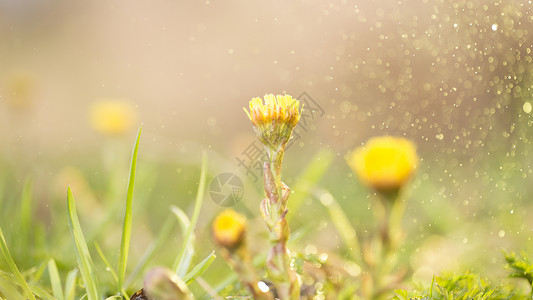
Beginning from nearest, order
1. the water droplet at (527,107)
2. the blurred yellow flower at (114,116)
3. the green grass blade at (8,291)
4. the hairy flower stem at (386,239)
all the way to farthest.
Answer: the hairy flower stem at (386,239), the green grass blade at (8,291), the water droplet at (527,107), the blurred yellow flower at (114,116)

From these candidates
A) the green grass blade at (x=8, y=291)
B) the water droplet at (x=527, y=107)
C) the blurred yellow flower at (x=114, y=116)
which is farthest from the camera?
the blurred yellow flower at (x=114, y=116)

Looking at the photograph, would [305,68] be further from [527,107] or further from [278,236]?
[278,236]

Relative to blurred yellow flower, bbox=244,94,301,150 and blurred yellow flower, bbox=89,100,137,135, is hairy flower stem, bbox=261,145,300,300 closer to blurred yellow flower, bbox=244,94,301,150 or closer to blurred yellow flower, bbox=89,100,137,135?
blurred yellow flower, bbox=244,94,301,150

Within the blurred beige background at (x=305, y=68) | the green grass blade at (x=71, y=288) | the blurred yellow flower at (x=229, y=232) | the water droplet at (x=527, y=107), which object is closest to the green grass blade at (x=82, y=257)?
the green grass blade at (x=71, y=288)

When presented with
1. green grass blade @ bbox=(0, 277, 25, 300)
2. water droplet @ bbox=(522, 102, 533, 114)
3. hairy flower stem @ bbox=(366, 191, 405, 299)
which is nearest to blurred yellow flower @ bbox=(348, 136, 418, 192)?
hairy flower stem @ bbox=(366, 191, 405, 299)

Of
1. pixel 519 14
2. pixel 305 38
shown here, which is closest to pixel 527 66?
pixel 519 14

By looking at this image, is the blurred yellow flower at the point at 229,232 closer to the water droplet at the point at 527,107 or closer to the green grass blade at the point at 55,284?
the green grass blade at the point at 55,284

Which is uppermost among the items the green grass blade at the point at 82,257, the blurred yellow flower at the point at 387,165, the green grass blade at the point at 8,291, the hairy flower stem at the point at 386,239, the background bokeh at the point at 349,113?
the background bokeh at the point at 349,113
